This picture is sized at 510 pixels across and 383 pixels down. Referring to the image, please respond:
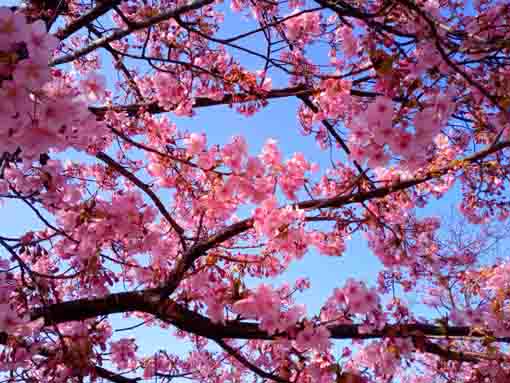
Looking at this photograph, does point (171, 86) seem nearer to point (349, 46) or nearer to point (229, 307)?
point (349, 46)

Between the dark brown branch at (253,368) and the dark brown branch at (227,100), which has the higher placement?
the dark brown branch at (227,100)

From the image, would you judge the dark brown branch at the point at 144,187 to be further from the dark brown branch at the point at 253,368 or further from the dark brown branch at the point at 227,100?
the dark brown branch at the point at 253,368

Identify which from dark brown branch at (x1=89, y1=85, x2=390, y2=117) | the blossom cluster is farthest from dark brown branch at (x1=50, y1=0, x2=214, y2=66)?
the blossom cluster

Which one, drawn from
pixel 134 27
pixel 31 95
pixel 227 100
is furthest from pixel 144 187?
pixel 31 95

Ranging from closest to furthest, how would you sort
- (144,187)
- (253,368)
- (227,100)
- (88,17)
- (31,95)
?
(31,95)
(253,368)
(88,17)
(144,187)
(227,100)

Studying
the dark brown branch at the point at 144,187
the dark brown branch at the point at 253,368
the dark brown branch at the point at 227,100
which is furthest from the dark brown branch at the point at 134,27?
the dark brown branch at the point at 253,368

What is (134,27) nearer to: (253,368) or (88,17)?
(88,17)

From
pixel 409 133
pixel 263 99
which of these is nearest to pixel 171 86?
pixel 263 99

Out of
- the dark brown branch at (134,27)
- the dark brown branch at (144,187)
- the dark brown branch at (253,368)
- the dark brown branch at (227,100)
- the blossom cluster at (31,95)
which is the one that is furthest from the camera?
the dark brown branch at (227,100)

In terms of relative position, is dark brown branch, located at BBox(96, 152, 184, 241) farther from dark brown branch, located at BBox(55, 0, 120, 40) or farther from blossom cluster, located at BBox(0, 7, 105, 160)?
blossom cluster, located at BBox(0, 7, 105, 160)

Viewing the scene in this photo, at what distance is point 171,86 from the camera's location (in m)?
5.00

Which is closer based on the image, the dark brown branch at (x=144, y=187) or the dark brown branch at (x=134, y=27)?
the dark brown branch at (x=134, y=27)

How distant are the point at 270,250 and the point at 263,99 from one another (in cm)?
166

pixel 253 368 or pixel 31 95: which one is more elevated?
pixel 31 95
